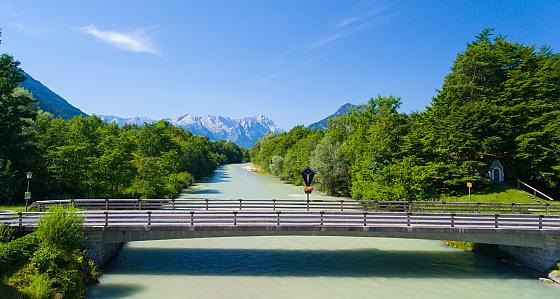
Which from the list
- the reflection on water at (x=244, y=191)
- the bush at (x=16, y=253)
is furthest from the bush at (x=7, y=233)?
the reflection on water at (x=244, y=191)

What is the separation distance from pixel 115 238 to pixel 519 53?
163 feet

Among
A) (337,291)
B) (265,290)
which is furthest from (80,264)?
(337,291)

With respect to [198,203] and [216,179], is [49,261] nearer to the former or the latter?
[198,203]

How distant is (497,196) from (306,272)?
26.5m

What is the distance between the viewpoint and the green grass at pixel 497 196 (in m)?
36.2

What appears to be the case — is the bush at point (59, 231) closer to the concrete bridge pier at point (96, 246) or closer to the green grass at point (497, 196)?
the concrete bridge pier at point (96, 246)

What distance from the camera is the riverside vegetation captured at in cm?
1438

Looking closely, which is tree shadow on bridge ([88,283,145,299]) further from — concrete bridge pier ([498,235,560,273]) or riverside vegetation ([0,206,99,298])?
concrete bridge pier ([498,235,560,273])

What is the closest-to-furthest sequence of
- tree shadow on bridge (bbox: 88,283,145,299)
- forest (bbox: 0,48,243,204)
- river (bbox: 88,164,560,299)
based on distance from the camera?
1. tree shadow on bridge (bbox: 88,283,145,299)
2. river (bbox: 88,164,560,299)
3. forest (bbox: 0,48,243,204)

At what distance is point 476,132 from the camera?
3959 cm

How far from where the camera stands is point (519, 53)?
45.0m

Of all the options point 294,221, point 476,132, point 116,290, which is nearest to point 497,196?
point 476,132

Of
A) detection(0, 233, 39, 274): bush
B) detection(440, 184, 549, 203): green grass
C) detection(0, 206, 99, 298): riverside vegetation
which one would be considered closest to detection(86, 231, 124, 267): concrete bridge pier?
detection(0, 206, 99, 298): riverside vegetation

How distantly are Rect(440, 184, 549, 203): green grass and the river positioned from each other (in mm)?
12386
